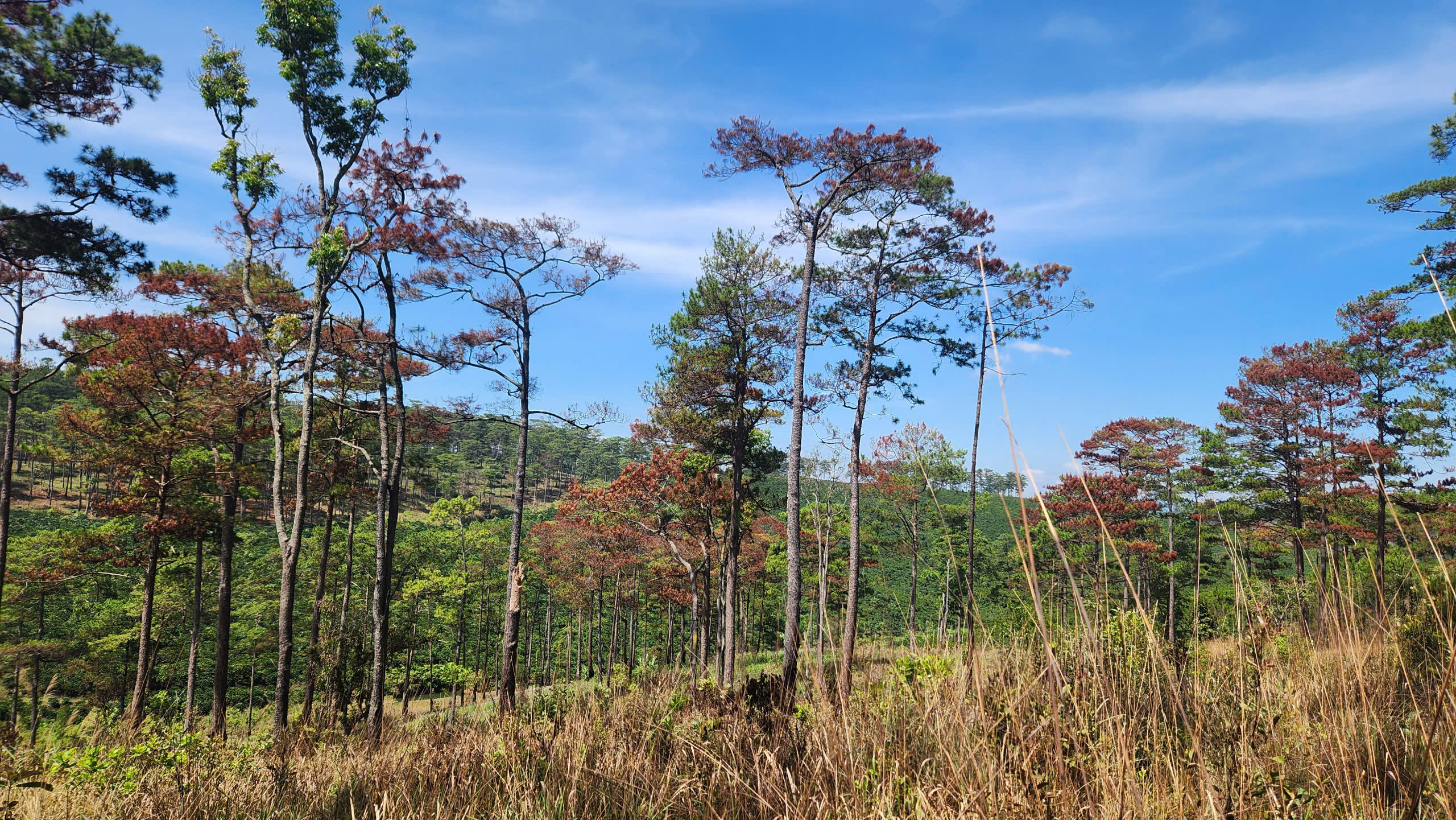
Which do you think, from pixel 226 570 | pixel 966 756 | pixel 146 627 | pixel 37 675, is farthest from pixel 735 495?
pixel 37 675

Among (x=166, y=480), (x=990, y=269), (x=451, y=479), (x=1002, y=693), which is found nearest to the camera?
(x=1002, y=693)

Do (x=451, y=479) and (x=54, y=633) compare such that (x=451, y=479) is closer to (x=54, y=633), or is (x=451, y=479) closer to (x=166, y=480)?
(x=54, y=633)

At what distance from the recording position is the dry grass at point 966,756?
6.45ft

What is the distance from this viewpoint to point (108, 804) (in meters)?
3.93

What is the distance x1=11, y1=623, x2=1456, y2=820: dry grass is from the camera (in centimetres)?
197

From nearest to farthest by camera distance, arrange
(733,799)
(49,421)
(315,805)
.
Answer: (733,799) < (315,805) < (49,421)

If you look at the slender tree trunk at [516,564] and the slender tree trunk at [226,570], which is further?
the slender tree trunk at [226,570]

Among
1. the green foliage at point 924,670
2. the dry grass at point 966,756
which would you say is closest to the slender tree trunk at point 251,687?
the dry grass at point 966,756

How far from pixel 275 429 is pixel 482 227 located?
6104mm

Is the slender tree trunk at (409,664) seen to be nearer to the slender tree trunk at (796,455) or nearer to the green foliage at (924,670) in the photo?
the slender tree trunk at (796,455)

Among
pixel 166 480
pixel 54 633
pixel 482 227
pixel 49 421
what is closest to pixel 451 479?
pixel 49 421

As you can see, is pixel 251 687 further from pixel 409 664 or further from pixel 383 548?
pixel 383 548

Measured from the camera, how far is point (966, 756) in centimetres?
226

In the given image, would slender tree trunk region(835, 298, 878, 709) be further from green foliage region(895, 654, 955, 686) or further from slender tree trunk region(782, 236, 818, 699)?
green foliage region(895, 654, 955, 686)
